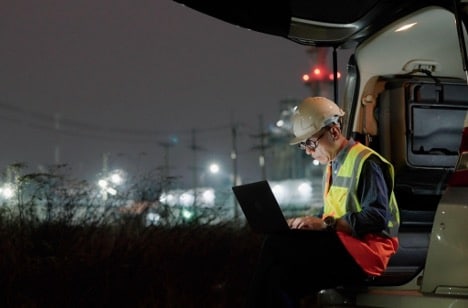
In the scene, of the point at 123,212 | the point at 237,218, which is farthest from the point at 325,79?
the point at 123,212

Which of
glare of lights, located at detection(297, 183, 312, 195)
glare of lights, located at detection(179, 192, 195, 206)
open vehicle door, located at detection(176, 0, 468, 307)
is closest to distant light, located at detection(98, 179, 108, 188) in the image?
glare of lights, located at detection(179, 192, 195, 206)

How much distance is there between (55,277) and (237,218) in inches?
196

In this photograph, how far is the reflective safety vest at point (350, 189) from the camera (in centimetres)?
443

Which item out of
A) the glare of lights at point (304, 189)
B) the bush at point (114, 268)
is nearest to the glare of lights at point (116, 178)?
the bush at point (114, 268)

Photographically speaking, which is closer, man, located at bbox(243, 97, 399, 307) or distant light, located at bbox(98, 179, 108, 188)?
man, located at bbox(243, 97, 399, 307)

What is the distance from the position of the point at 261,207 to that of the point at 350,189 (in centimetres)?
56

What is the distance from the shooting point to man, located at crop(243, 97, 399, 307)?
14.0ft

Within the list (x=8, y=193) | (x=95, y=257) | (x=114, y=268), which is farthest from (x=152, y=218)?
(x=8, y=193)

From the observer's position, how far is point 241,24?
A: 5477 mm

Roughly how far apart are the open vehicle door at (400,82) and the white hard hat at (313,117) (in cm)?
95

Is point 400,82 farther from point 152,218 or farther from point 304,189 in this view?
point 304,189

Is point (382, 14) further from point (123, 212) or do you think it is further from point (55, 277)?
point (123, 212)

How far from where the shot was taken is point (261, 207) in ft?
14.0

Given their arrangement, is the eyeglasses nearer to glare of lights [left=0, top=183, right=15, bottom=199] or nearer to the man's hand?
the man's hand
